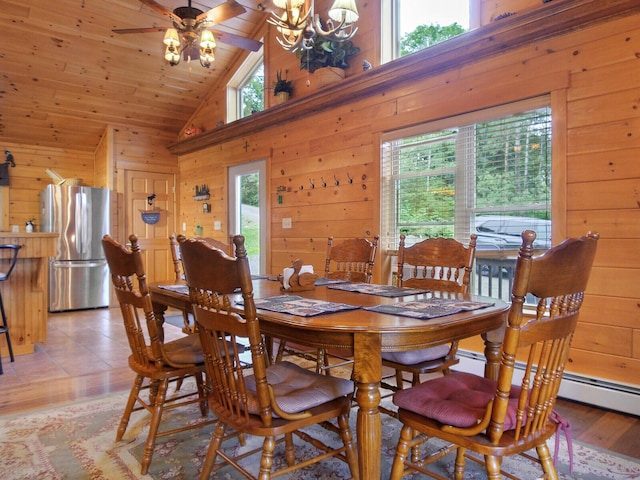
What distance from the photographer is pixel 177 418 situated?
252cm

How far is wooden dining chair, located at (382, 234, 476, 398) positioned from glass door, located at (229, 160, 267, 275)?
2939mm

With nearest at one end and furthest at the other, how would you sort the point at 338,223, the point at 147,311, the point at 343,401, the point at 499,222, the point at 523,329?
the point at 523,329 < the point at 343,401 < the point at 147,311 < the point at 499,222 < the point at 338,223

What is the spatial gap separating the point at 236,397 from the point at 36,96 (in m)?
5.62

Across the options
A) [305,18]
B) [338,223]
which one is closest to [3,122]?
[338,223]

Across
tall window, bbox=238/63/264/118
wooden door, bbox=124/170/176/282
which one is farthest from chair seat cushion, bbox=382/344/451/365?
wooden door, bbox=124/170/176/282

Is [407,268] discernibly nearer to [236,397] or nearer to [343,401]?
[343,401]

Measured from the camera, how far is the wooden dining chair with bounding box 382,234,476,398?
2055mm

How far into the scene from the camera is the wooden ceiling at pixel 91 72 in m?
4.64

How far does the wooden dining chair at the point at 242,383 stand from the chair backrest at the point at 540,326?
571 mm

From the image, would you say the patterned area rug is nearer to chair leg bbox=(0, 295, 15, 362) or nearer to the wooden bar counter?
chair leg bbox=(0, 295, 15, 362)

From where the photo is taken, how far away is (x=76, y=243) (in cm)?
596

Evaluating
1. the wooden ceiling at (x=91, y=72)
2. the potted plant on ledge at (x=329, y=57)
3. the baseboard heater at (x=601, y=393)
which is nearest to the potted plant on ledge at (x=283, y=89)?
the potted plant on ledge at (x=329, y=57)

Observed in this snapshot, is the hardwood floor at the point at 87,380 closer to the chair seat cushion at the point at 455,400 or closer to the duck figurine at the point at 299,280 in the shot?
the chair seat cushion at the point at 455,400

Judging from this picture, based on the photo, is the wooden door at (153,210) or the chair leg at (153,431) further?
Result: the wooden door at (153,210)
